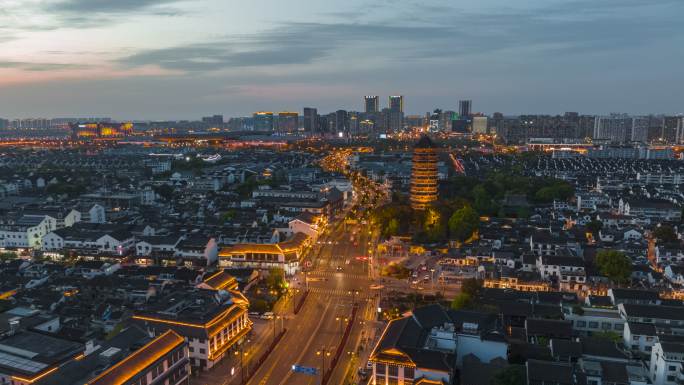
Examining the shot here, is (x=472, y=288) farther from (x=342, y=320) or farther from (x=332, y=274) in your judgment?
(x=332, y=274)

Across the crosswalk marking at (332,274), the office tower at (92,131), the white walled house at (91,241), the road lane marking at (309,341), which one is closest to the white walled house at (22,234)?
the white walled house at (91,241)

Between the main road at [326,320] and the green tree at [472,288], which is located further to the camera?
the green tree at [472,288]

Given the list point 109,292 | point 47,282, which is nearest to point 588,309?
point 109,292

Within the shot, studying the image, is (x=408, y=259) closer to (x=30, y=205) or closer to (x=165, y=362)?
(x=165, y=362)

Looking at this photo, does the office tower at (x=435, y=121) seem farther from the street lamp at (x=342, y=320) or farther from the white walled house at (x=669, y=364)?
the white walled house at (x=669, y=364)

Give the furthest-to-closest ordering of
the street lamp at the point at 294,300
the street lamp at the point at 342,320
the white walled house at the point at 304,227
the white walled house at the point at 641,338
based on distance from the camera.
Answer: the white walled house at the point at 304,227 < the street lamp at the point at 294,300 < the street lamp at the point at 342,320 < the white walled house at the point at 641,338

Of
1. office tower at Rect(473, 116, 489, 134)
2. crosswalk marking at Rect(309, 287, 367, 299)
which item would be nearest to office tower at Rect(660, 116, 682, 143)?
office tower at Rect(473, 116, 489, 134)
